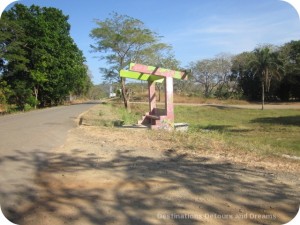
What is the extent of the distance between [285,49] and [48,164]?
36060mm

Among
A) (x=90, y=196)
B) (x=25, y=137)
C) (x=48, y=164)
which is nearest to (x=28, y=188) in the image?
(x=90, y=196)

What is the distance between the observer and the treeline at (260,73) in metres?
34.4

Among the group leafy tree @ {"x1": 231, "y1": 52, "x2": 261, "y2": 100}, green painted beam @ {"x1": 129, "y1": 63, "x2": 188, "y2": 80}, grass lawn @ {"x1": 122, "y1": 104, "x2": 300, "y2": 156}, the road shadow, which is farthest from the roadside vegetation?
leafy tree @ {"x1": 231, "y1": 52, "x2": 261, "y2": 100}

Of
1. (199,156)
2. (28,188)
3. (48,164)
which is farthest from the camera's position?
(199,156)

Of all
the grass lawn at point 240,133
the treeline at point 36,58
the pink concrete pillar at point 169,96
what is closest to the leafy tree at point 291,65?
the grass lawn at point 240,133

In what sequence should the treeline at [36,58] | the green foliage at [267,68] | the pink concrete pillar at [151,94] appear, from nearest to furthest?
1. the pink concrete pillar at [151,94]
2. the treeline at [36,58]
3. the green foliage at [267,68]

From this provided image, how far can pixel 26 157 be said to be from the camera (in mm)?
5547

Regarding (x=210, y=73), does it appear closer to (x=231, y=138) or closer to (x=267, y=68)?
(x=267, y=68)

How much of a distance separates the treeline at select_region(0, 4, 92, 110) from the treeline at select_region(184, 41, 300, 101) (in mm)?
19828

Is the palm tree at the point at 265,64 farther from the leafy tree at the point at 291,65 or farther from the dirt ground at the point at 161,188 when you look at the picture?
the dirt ground at the point at 161,188

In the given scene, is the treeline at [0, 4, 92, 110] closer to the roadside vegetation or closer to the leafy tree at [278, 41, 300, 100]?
the roadside vegetation

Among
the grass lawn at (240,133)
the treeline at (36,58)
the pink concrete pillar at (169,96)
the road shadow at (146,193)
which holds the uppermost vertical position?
the treeline at (36,58)

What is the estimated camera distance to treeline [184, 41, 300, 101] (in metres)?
34.4

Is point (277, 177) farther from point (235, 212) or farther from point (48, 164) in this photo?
point (48, 164)
